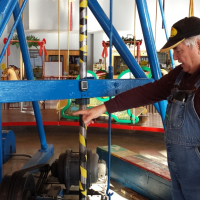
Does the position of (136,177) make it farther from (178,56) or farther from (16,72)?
(16,72)

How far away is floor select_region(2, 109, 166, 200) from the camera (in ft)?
18.5

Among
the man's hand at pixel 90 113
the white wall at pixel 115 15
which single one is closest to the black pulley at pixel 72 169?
the man's hand at pixel 90 113

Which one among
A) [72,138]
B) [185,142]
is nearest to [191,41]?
[185,142]

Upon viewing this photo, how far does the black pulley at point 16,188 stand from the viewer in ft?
8.45

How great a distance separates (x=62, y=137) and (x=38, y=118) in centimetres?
226

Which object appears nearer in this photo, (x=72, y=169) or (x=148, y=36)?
(x=148, y=36)

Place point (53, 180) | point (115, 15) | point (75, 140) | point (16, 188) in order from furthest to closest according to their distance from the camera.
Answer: point (115, 15) < point (75, 140) < point (53, 180) < point (16, 188)

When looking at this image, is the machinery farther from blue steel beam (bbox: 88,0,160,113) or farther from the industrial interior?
blue steel beam (bbox: 88,0,160,113)

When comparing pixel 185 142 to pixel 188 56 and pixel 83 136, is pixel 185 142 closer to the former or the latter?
pixel 188 56

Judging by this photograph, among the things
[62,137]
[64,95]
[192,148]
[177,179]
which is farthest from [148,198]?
[62,137]

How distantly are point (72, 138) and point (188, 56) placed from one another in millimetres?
5084

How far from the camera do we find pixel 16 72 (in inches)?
366

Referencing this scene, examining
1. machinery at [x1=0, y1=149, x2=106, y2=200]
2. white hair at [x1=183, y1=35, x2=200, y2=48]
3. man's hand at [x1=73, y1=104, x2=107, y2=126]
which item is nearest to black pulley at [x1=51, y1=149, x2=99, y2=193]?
machinery at [x1=0, y1=149, x2=106, y2=200]

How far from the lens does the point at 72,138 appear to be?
6574mm
